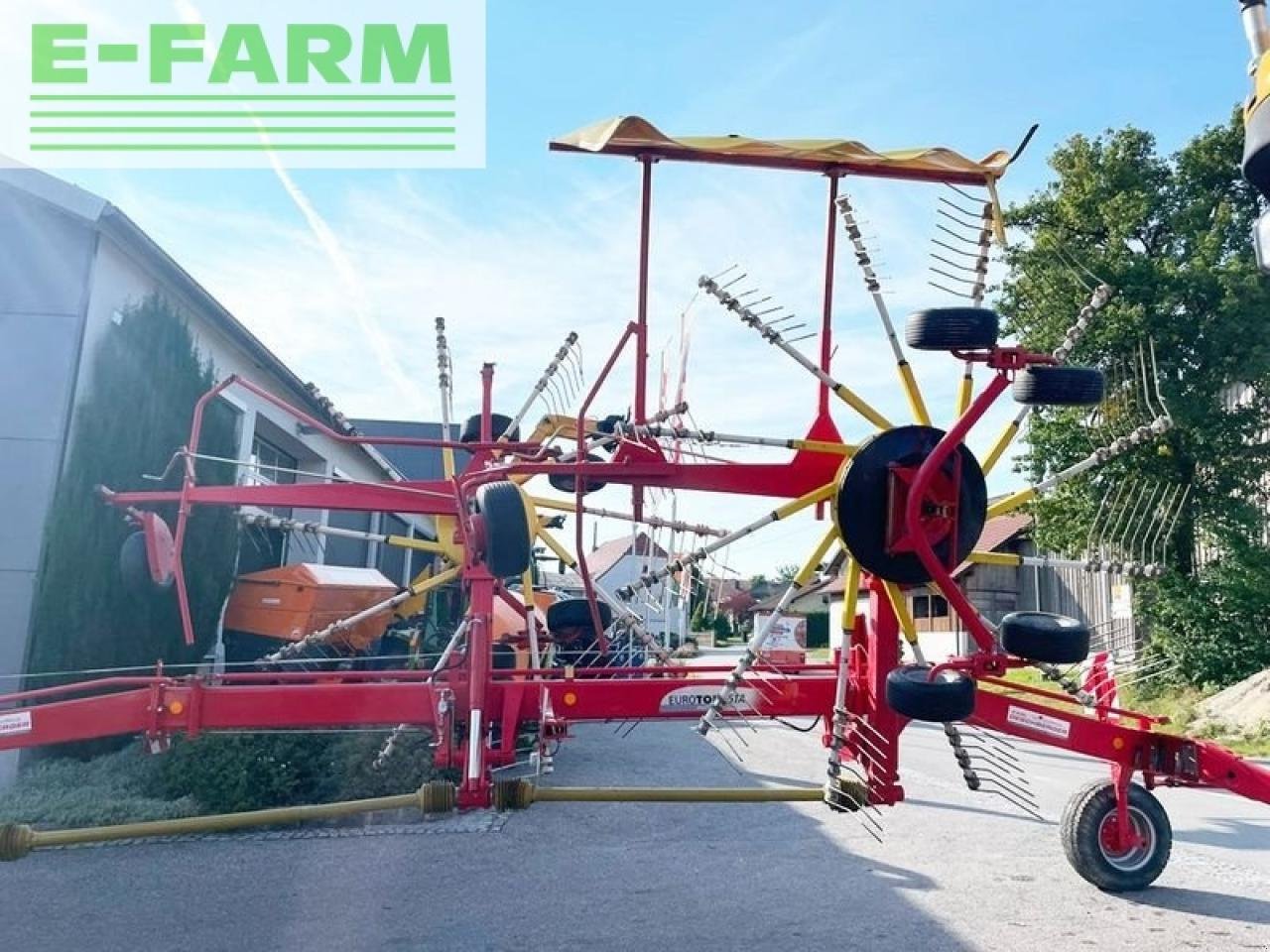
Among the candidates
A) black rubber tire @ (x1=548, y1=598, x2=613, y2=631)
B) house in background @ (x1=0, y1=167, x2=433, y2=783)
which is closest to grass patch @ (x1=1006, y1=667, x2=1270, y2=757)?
black rubber tire @ (x1=548, y1=598, x2=613, y2=631)

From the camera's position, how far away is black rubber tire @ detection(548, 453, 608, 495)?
5033 millimetres

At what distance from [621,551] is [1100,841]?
3.39m

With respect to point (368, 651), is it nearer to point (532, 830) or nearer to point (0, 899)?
point (532, 830)

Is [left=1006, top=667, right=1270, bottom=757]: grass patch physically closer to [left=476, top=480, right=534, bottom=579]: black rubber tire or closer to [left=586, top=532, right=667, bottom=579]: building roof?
[left=586, top=532, right=667, bottom=579]: building roof

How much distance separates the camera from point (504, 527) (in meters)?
4.58

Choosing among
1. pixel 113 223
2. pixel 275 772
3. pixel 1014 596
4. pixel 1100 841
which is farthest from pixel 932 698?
pixel 1014 596

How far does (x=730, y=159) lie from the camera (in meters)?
4.94

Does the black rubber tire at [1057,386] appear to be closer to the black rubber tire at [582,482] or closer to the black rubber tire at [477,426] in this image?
the black rubber tire at [582,482]

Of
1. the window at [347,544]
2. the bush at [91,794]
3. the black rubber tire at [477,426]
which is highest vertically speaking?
the black rubber tire at [477,426]

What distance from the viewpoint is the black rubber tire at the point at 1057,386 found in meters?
4.10

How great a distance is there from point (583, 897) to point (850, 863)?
1.88 meters

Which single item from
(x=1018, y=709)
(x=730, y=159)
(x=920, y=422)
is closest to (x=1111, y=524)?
(x=1018, y=709)

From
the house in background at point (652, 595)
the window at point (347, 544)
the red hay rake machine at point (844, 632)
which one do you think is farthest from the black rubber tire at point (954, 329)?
the window at point (347, 544)

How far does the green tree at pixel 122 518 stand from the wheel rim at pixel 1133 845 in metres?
8.11
